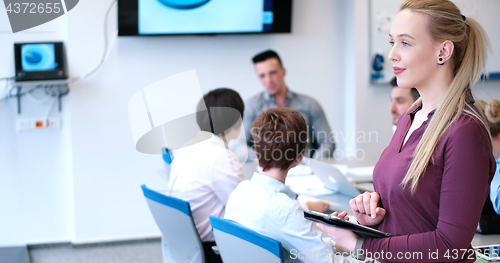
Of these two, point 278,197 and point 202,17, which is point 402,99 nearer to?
point 202,17

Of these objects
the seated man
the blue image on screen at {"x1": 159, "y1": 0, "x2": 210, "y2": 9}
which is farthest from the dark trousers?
the blue image on screen at {"x1": 159, "y1": 0, "x2": 210, "y2": 9}

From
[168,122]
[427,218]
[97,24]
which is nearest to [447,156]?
[427,218]

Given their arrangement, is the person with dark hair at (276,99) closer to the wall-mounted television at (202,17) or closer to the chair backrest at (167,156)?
the wall-mounted television at (202,17)

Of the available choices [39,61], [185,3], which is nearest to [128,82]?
[39,61]

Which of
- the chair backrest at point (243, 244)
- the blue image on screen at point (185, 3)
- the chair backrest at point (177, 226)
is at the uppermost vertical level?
the blue image on screen at point (185, 3)

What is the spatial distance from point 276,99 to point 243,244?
8.12ft

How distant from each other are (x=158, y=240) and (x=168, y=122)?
1.13 m

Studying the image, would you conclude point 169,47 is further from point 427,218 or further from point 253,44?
point 427,218

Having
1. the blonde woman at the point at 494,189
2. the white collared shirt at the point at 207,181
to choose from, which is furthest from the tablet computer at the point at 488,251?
the white collared shirt at the point at 207,181

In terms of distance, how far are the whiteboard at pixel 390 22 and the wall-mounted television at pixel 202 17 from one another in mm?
771

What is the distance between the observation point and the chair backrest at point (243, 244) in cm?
116

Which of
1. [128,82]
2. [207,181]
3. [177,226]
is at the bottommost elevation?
[177,226]

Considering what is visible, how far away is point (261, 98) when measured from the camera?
3.56 m

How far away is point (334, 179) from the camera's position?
2.08 metres
